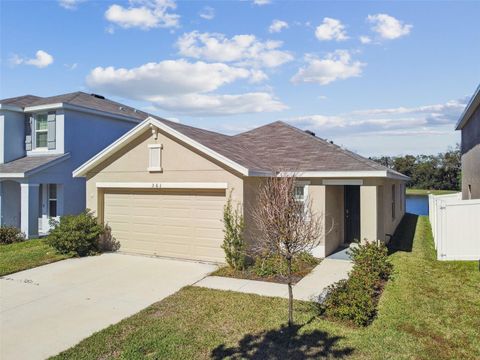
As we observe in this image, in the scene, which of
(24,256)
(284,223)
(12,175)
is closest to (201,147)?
(284,223)

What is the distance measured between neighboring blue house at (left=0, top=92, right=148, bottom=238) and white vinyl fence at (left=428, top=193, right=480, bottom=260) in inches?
610

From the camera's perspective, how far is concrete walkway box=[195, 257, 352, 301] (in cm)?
825

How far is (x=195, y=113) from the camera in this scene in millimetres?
29000

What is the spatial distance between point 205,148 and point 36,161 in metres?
10.00

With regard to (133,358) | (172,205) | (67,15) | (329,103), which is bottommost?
(133,358)

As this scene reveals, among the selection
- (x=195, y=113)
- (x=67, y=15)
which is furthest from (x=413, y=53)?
(x=195, y=113)

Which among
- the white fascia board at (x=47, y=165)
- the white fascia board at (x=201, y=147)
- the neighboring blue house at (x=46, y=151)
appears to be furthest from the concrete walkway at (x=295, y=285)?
the neighboring blue house at (x=46, y=151)

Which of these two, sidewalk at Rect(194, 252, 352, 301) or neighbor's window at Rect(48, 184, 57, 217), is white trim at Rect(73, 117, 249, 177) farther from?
neighbor's window at Rect(48, 184, 57, 217)

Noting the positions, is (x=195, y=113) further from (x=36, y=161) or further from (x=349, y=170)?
(x=349, y=170)

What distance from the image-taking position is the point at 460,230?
10.8 meters

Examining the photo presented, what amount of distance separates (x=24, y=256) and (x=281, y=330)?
9941 mm

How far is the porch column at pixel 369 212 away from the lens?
11469 mm

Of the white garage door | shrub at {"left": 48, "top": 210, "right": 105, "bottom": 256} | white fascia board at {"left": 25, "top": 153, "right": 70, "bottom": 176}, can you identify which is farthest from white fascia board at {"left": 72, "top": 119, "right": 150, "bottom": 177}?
white fascia board at {"left": 25, "top": 153, "right": 70, "bottom": 176}

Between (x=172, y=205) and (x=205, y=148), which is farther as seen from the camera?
(x=172, y=205)
